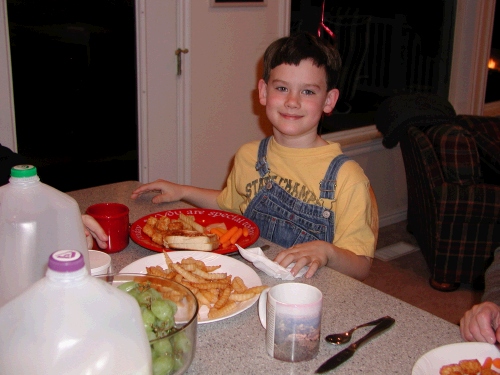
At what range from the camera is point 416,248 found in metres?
3.82

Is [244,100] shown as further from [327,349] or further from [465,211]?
[327,349]

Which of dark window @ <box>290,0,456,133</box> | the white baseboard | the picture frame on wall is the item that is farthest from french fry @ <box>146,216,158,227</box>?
the white baseboard

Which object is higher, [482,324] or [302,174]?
[302,174]

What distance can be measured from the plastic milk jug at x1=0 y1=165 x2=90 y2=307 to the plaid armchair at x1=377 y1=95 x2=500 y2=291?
95.6 inches

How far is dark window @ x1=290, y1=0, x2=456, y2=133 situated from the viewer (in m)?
3.86

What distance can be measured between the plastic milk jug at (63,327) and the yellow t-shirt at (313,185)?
3.08ft

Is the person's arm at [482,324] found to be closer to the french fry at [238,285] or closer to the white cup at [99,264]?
the french fry at [238,285]

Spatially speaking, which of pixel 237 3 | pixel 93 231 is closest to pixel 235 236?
pixel 93 231

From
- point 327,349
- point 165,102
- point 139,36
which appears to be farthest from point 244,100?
point 327,349

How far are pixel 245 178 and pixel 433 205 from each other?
163cm

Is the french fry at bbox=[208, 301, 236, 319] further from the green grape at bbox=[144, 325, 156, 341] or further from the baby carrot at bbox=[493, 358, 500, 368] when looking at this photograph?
the baby carrot at bbox=[493, 358, 500, 368]

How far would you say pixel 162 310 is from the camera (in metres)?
0.84

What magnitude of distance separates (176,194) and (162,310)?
0.98 metres

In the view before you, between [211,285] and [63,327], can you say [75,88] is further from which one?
[63,327]
